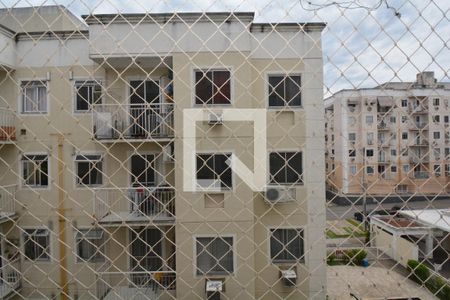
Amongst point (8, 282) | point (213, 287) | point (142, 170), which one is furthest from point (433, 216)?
point (142, 170)

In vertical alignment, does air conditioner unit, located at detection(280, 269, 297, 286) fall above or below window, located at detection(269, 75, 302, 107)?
below

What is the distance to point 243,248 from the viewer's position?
2.97 m

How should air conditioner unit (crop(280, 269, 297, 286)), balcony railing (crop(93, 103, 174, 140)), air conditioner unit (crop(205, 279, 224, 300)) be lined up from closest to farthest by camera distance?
air conditioner unit (crop(280, 269, 297, 286)) → air conditioner unit (crop(205, 279, 224, 300)) → balcony railing (crop(93, 103, 174, 140))

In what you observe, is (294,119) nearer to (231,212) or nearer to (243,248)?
(231,212)

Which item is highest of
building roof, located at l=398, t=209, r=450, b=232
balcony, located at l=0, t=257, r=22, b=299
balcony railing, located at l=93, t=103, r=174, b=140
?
balcony railing, located at l=93, t=103, r=174, b=140

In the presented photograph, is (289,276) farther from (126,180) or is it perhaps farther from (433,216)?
(126,180)

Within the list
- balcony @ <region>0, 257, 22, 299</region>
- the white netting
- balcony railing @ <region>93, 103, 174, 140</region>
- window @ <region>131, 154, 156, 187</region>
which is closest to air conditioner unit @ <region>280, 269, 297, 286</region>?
the white netting

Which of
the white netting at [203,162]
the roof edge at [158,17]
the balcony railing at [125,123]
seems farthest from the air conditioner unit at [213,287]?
the balcony railing at [125,123]

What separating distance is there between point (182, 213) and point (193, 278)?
0.57m

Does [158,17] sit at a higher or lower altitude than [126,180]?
higher

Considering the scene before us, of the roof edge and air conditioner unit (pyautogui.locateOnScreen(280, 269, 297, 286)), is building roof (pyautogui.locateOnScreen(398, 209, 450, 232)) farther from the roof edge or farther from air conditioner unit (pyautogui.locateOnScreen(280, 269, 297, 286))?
the roof edge

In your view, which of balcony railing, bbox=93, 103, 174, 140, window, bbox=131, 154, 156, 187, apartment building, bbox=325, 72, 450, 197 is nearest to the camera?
apartment building, bbox=325, 72, 450, 197

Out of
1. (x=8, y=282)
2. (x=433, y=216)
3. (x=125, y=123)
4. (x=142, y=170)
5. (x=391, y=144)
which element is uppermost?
(x=125, y=123)

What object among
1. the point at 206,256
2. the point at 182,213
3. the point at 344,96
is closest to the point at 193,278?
the point at 206,256
